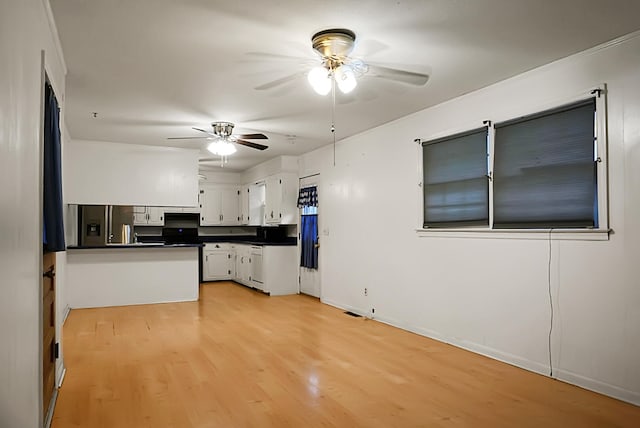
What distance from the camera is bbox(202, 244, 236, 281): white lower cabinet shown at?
10.2m

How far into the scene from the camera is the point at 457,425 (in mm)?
2863

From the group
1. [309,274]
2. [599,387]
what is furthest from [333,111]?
[599,387]

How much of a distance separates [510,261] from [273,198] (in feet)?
17.5

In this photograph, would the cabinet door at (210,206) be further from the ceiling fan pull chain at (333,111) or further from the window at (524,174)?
the window at (524,174)

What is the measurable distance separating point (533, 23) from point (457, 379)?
275 centimetres

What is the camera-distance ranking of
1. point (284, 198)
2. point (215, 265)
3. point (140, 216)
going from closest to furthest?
point (284, 198), point (140, 216), point (215, 265)

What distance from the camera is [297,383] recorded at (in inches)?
143

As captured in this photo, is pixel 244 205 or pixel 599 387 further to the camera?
pixel 244 205

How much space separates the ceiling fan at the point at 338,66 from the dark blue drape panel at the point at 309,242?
406 cm

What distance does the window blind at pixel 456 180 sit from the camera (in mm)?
4461

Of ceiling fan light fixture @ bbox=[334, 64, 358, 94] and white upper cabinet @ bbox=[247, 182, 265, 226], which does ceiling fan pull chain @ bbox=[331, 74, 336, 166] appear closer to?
ceiling fan light fixture @ bbox=[334, 64, 358, 94]

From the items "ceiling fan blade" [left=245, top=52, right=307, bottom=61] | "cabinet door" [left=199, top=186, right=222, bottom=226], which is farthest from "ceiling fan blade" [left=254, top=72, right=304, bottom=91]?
"cabinet door" [left=199, top=186, right=222, bottom=226]

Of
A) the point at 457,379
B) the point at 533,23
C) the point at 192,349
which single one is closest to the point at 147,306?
the point at 192,349

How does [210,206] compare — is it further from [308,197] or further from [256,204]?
[308,197]
